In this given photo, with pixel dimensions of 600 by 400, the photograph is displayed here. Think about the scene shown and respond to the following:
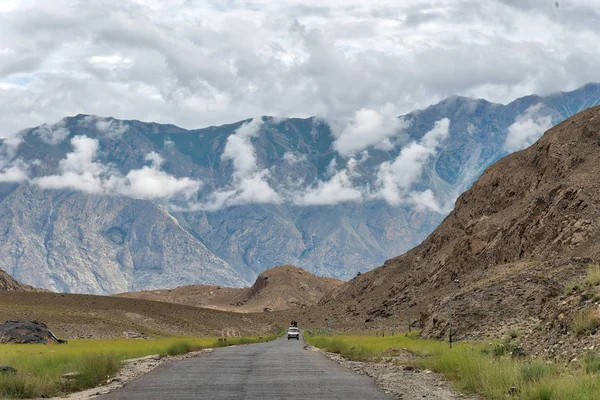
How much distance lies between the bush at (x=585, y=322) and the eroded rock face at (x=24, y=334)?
44.6 metres

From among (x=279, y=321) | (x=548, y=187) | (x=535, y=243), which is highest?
(x=548, y=187)

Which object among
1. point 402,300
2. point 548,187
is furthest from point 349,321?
point 548,187

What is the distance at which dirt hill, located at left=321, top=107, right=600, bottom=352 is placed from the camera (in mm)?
47809

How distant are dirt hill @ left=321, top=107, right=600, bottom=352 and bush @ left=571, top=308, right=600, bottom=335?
0.17 m

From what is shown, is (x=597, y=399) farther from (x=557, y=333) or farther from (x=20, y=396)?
(x=20, y=396)

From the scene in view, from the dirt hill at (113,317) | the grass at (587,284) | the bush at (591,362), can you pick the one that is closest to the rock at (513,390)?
the bush at (591,362)

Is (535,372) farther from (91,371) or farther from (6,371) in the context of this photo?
(6,371)

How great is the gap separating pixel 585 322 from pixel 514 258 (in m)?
63.3

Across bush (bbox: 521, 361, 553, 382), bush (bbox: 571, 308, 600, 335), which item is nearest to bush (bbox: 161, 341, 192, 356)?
bush (bbox: 571, 308, 600, 335)

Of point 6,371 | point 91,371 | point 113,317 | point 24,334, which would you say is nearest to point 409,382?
point 91,371

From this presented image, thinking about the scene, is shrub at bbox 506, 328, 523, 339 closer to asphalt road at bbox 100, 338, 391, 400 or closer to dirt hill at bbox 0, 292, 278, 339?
asphalt road at bbox 100, 338, 391, 400

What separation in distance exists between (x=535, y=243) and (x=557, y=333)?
57584 mm

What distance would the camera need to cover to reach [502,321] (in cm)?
4934

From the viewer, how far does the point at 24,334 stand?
6138cm
